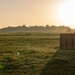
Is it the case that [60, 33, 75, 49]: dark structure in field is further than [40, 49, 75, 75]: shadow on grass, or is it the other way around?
[60, 33, 75, 49]: dark structure in field

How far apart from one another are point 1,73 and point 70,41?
66.2 ft

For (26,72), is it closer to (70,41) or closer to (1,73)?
(1,73)

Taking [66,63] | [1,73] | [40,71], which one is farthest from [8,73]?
[66,63]

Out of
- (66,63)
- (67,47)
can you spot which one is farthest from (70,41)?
(66,63)

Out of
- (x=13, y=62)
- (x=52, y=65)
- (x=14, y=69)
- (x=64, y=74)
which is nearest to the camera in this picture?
(x=64, y=74)

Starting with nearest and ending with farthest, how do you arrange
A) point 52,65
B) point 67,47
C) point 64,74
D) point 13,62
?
point 64,74 → point 52,65 → point 13,62 → point 67,47

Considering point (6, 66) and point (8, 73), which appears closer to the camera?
point (8, 73)

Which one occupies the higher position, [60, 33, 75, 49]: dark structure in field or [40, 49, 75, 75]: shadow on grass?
[60, 33, 75, 49]: dark structure in field

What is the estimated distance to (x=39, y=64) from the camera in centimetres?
2038

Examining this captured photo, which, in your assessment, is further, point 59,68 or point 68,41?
point 68,41

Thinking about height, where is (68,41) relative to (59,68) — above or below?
above

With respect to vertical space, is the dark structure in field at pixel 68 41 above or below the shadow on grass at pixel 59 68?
above

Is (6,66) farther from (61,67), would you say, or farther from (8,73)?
(61,67)

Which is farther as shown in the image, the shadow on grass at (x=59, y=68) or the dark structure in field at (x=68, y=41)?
the dark structure in field at (x=68, y=41)
